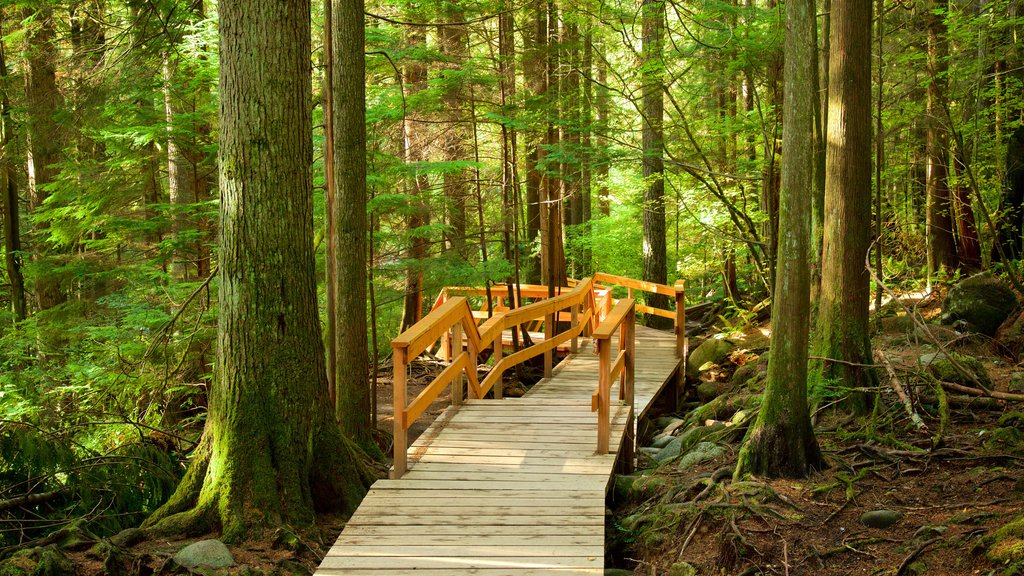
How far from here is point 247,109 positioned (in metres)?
5.19

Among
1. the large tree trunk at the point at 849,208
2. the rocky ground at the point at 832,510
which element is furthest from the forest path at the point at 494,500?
the large tree trunk at the point at 849,208

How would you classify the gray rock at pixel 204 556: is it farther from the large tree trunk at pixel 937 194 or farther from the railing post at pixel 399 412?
the large tree trunk at pixel 937 194

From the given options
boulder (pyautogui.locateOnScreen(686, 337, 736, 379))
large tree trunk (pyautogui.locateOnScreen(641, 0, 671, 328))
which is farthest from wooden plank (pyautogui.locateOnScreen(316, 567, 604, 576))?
boulder (pyautogui.locateOnScreen(686, 337, 736, 379))

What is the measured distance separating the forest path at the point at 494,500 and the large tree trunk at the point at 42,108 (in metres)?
7.14

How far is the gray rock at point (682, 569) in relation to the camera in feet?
15.3

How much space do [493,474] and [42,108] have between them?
9086mm

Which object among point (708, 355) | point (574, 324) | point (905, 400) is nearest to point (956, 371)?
point (905, 400)

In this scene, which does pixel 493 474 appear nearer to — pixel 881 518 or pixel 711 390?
pixel 881 518

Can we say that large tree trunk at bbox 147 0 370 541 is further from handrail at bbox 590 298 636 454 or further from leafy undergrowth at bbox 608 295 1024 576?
leafy undergrowth at bbox 608 295 1024 576

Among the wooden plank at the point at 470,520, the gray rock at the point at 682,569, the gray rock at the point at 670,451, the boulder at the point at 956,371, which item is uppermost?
the boulder at the point at 956,371

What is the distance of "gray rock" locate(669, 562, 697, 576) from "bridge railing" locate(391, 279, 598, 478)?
2188mm

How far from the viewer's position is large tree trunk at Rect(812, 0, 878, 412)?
7.00m

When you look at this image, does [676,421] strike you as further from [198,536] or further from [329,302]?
[198,536]

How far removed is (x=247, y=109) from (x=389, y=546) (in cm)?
312
